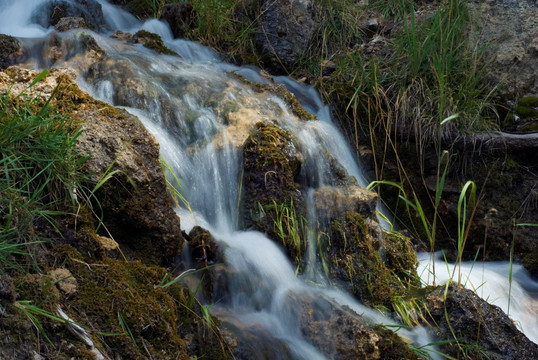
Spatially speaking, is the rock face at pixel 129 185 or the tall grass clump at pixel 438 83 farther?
the tall grass clump at pixel 438 83

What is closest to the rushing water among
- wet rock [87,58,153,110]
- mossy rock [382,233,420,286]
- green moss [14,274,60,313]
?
wet rock [87,58,153,110]

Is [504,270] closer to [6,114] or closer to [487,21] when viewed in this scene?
[487,21]

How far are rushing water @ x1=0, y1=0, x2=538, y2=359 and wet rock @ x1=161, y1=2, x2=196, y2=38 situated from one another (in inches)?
37.0

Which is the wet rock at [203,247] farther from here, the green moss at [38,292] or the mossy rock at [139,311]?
the green moss at [38,292]

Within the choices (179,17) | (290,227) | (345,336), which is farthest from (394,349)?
(179,17)

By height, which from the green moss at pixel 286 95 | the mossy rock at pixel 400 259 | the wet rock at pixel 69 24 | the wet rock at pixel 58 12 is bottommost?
the mossy rock at pixel 400 259

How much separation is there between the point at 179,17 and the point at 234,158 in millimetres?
3319

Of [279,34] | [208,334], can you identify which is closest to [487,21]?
[279,34]

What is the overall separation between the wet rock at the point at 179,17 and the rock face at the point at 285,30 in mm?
852

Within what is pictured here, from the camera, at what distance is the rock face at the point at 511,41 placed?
5.20 meters

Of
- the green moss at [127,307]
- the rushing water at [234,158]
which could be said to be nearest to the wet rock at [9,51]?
the rushing water at [234,158]

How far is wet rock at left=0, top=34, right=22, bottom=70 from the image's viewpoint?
4156mm

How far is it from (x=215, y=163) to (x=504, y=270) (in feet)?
8.76

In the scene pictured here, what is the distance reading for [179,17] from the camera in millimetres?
6254
